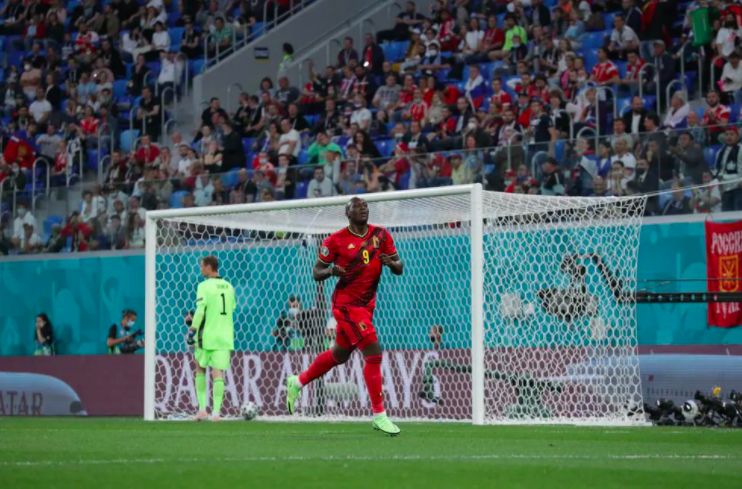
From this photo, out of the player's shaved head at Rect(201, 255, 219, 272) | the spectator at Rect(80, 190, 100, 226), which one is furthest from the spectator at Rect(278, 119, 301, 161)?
the player's shaved head at Rect(201, 255, 219, 272)

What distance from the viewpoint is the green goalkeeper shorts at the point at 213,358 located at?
53.8ft

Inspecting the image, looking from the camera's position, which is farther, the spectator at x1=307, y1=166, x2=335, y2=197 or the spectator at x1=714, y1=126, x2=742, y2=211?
the spectator at x1=307, y1=166, x2=335, y2=197

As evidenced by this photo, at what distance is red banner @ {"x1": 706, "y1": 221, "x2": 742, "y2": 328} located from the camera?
665 inches

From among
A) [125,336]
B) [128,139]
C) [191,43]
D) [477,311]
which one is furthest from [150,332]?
[191,43]

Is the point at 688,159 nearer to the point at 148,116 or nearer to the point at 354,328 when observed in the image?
the point at 354,328

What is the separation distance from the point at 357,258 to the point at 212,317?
4174 millimetres

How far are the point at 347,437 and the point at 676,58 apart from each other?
35.1 feet

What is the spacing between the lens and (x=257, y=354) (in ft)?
66.2

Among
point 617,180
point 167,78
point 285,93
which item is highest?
point 167,78

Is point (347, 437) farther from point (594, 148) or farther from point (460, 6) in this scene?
point (460, 6)

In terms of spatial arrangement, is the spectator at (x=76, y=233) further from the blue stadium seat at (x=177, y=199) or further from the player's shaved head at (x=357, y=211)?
the player's shaved head at (x=357, y=211)

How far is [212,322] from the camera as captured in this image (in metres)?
16.3

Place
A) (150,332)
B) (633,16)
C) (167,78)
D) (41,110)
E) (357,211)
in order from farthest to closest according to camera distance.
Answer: (41,110) → (167,78) → (633,16) → (150,332) → (357,211)

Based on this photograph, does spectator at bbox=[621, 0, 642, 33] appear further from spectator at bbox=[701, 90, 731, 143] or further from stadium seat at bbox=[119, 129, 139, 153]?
stadium seat at bbox=[119, 129, 139, 153]
